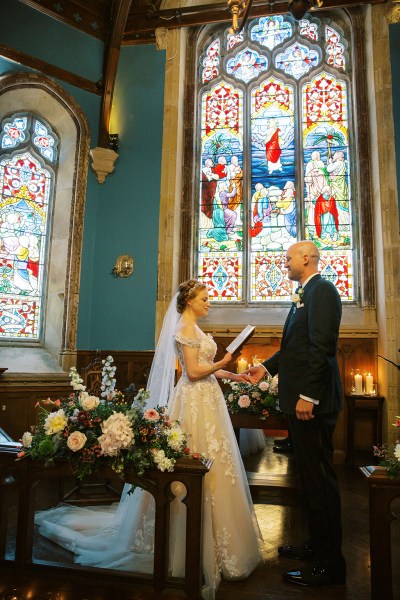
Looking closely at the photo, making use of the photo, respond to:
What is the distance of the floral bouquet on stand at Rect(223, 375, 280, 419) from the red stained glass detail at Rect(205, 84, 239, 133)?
4.50 metres

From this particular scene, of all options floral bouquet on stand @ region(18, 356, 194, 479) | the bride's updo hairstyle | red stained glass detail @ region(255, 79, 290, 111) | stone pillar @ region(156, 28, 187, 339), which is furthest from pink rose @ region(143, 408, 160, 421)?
red stained glass detail @ region(255, 79, 290, 111)

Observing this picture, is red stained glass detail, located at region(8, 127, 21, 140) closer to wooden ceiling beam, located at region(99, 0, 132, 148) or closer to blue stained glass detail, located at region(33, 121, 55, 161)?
blue stained glass detail, located at region(33, 121, 55, 161)

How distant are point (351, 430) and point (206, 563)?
13.0ft

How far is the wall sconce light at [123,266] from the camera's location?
686cm

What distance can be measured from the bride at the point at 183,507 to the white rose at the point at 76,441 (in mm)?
679

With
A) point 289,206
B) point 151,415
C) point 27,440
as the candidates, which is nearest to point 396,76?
point 289,206

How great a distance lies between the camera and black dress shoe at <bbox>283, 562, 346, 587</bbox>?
2525 mm

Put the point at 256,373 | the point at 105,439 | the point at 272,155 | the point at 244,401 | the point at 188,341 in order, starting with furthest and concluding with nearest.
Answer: the point at 272,155, the point at 244,401, the point at 256,373, the point at 188,341, the point at 105,439

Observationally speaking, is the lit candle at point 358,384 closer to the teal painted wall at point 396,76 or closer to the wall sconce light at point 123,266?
the teal painted wall at point 396,76

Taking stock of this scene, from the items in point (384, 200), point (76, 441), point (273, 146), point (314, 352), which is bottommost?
point (76, 441)

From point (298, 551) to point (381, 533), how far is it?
2.94 feet

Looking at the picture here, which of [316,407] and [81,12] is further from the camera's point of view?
[81,12]

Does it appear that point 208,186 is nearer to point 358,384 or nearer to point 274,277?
point 274,277

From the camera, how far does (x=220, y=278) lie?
23.4ft
